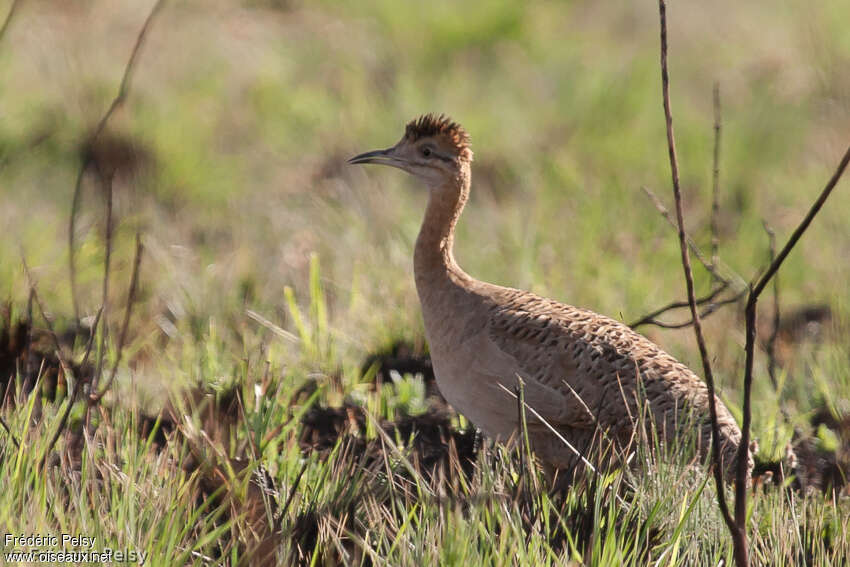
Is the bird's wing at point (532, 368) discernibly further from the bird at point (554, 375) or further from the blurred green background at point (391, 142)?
the blurred green background at point (391, 142)

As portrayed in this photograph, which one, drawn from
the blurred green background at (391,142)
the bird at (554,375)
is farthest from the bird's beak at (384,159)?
the blurred green background at (391,142)

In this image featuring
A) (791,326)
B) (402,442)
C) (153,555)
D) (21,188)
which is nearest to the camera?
(153,555)

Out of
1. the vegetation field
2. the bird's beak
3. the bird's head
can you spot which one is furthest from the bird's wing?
the bird's beak

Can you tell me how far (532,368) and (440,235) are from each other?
745 mm

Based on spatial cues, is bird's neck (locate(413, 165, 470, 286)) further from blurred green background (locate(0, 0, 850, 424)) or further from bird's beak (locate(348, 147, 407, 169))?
blurred green background (locate(0, 0, 850, 424))

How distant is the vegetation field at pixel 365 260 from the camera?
317 cm

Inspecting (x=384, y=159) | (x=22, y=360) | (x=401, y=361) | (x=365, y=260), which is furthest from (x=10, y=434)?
(x=365, y=260)

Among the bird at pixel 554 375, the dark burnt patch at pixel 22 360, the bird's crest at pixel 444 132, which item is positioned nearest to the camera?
the bird at pixel 554 375

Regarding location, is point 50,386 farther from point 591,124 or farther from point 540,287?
point 591,124

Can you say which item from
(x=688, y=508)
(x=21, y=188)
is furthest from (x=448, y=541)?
(x=21, y=188)

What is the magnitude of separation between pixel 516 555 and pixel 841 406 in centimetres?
235

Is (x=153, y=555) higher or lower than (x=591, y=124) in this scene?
lower

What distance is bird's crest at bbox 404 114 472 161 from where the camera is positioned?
4.48m

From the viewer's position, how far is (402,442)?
4207 mm
